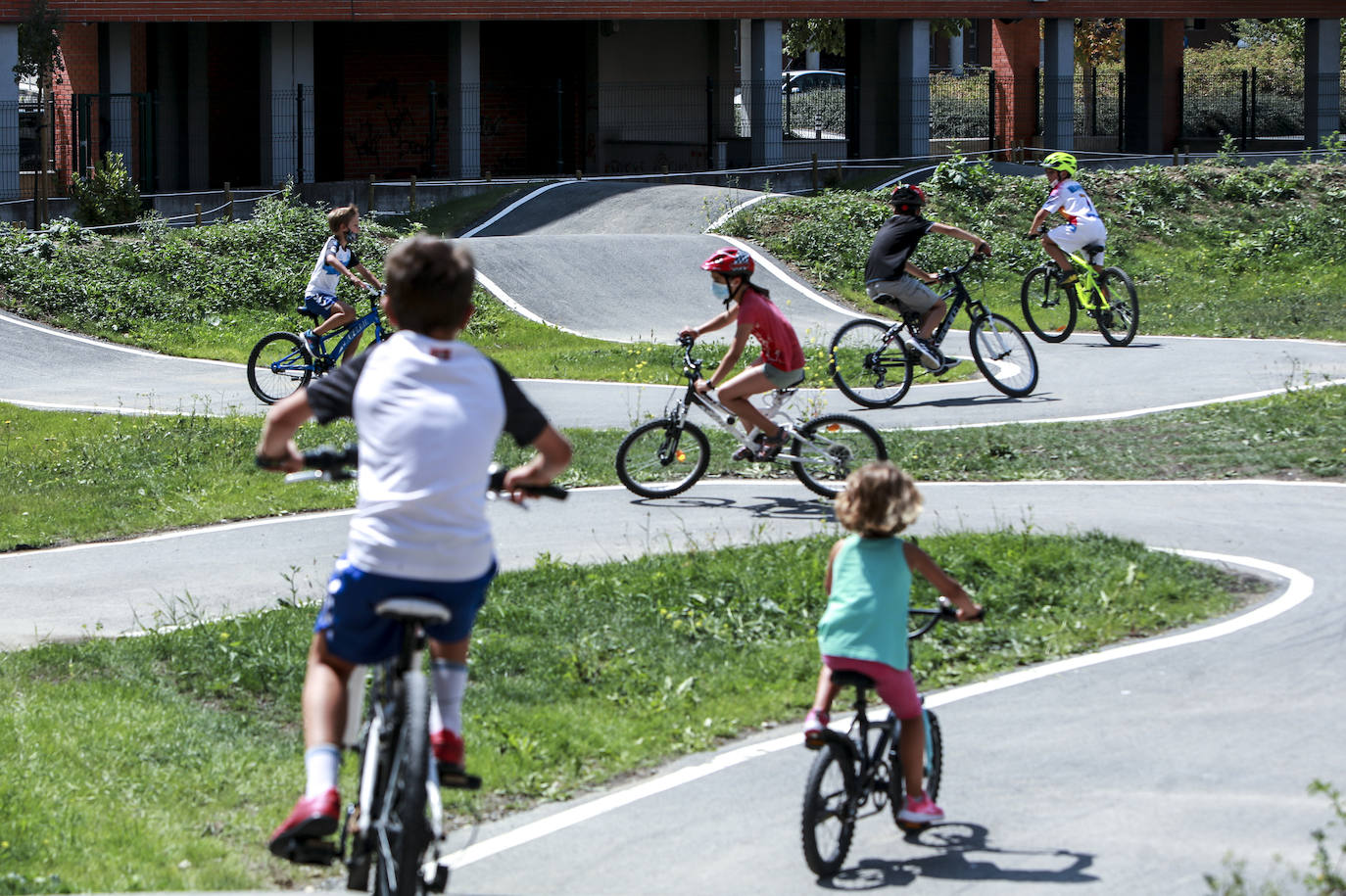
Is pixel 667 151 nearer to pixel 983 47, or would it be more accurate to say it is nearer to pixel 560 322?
pixel 560 322

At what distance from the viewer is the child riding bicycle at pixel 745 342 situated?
1147 centimetres

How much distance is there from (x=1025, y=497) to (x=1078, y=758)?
553 cm

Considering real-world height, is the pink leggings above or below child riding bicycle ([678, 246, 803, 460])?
below

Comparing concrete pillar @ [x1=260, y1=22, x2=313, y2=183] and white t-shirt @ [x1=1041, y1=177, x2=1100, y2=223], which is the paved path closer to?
white t-shirt @ [x1=1041, y1=177, x2=1100, y2=223]

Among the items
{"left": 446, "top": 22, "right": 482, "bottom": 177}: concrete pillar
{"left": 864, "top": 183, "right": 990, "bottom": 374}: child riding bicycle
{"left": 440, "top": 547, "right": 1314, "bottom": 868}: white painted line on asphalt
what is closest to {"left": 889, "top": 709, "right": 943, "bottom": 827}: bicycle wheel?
{"left": 440, "top": 547, "right": 1314, "bottom": 868}: white painted line on asphalt

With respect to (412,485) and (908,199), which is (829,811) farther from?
(908,199)

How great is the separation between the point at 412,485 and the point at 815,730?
5.87 ft

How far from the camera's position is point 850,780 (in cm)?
581

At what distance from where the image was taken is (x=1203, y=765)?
22.0 feet

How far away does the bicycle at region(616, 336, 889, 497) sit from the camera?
12016 mm

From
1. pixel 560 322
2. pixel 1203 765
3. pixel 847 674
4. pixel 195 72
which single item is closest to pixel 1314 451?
pixel 1203 765

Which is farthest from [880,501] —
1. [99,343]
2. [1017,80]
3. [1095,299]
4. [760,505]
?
[1017,80]

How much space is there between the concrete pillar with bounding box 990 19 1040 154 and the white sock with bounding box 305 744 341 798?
4014 cm

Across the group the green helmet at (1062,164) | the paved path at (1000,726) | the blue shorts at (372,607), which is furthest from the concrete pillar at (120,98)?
the blue shorts at (372,607)
